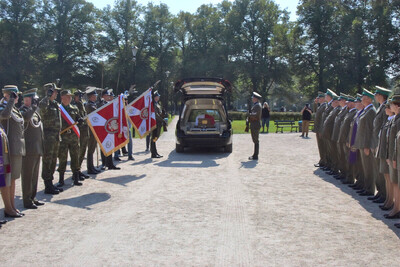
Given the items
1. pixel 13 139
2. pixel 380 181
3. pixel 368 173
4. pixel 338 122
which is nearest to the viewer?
pixel 13 139

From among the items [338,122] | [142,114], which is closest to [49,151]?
[142,114]

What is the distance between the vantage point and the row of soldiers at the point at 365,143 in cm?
668

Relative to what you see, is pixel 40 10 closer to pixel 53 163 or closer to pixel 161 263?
pixel 53 163

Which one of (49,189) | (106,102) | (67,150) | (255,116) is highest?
(106,102)

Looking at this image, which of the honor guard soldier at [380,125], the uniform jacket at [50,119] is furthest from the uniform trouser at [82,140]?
the honor guard soldier at [380,125]

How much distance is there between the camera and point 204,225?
6207 mm

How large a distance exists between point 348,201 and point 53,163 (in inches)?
228

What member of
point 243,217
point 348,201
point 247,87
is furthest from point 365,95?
point 247,87

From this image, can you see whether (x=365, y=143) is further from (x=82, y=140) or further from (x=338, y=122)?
(x=82, y=140)

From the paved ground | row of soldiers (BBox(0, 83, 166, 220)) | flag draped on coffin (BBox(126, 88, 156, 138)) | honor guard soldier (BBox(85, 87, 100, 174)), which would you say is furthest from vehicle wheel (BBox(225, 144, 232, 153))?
row of soldiers (BBox(0, 83, 166, 220))

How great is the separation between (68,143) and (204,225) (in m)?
4.52

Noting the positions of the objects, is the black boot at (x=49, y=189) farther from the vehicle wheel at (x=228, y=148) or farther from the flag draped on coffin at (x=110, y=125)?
the vehicle wheel at (x=228, y=148)

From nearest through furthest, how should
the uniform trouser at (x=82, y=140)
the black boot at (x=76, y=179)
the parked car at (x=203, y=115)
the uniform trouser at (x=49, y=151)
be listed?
the uniform trouser at (x=49, y=151)
the black boot at (x=76, y=179)
the uniform trouser at (x=82, y=140)
the parked car at (x=203, y=115)

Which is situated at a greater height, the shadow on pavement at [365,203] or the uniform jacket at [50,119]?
the uniform jacket at [50,119]
